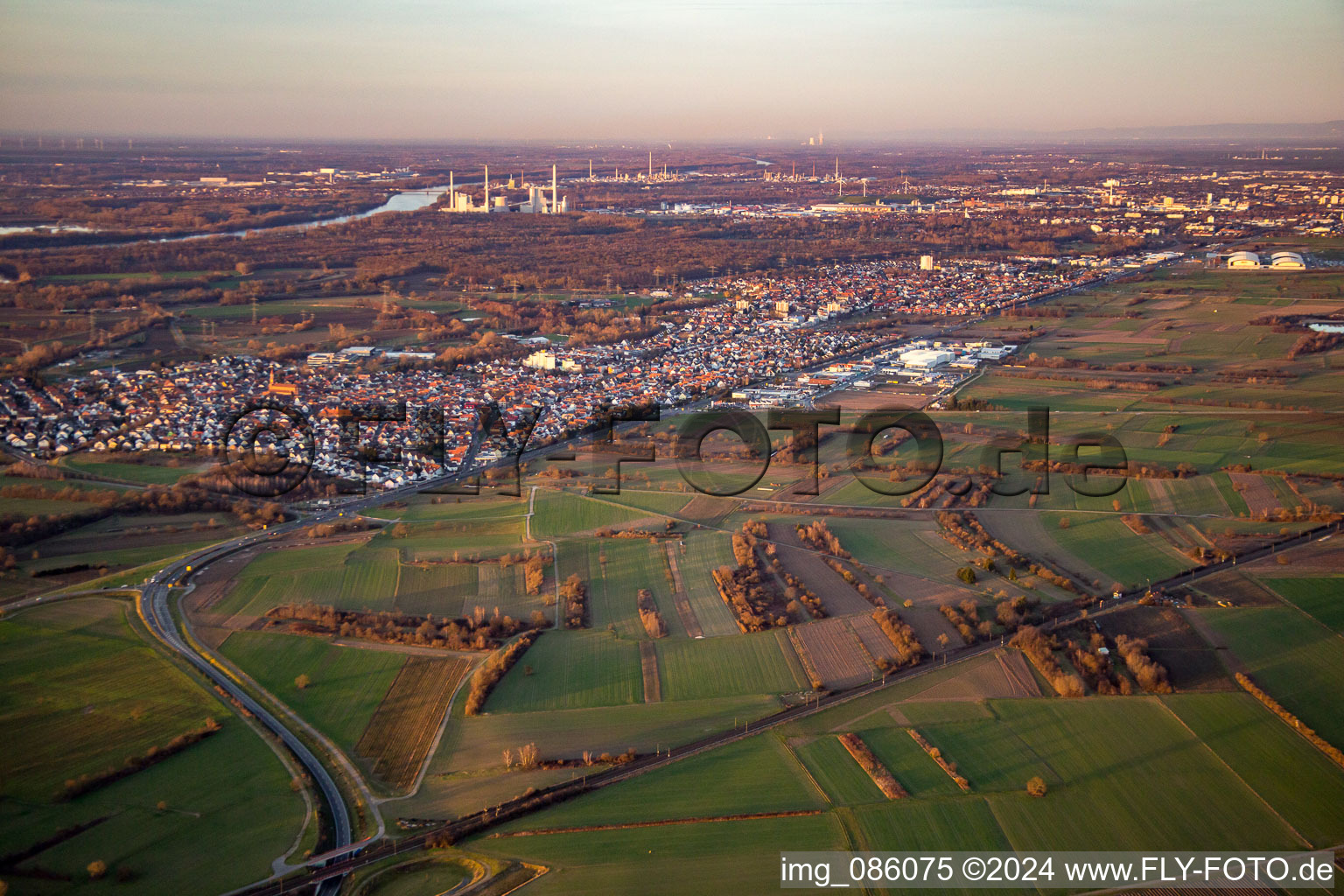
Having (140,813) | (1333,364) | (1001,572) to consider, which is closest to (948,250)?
(1333,364)

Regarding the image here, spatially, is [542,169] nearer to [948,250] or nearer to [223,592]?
[948,250]

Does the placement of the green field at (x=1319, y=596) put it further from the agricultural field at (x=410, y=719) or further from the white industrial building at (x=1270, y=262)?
the white industrial building at (x=1270, y=262)

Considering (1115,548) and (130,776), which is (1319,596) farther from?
(130,776)

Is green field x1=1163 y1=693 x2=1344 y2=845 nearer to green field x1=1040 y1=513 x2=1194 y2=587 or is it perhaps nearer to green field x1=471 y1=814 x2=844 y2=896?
green field x1=1040 y1=513 x2=1194 y2=587

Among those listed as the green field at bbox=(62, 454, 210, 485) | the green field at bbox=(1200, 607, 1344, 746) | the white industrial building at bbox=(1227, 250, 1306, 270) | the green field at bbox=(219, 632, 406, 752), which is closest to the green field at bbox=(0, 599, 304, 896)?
the green field at bbox=(219, 632, 406, 752)

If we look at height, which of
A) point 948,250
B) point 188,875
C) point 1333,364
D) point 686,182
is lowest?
point 188,875

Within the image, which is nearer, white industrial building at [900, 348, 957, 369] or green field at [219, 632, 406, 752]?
green field at [219, 632, 406, 752]
